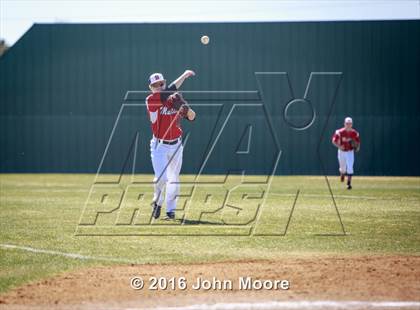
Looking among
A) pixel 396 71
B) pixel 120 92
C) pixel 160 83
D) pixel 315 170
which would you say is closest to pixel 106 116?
pixel 120 92

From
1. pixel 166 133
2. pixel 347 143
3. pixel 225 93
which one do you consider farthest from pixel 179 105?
pixel 225 93

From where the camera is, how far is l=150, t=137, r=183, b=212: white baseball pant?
13844 millimetres

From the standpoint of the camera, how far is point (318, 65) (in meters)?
38.8

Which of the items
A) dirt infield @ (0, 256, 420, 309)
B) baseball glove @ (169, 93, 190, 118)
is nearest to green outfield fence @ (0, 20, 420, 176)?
baseball glove @ (169, 93, 190, 118)

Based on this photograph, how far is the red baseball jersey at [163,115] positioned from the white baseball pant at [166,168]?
205 millimetres

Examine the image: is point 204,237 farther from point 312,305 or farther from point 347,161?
point 347,161

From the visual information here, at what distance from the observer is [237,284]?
7.54 meters

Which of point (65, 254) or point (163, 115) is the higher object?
point (163, 115)

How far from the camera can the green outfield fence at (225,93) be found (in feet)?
125

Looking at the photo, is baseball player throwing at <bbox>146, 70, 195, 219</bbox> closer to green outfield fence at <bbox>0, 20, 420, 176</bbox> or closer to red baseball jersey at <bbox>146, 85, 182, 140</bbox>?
red baseball jersey at <bbox>146, 85, 182, 140</bbox>

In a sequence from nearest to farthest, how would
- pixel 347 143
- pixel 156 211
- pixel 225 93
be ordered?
pixel 156 211
pixel 347 143
pixel 225 93

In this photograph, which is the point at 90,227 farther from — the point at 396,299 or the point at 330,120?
the point at 330,120

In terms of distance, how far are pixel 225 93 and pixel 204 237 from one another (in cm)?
2733

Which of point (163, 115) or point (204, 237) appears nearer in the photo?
point (204, 237)
